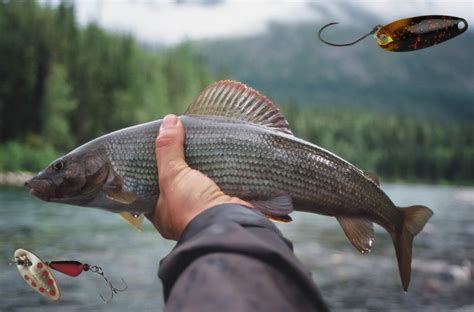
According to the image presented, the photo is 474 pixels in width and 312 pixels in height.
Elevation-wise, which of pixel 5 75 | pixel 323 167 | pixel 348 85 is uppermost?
pixel 323 167

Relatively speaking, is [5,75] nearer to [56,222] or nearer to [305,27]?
[56,222]

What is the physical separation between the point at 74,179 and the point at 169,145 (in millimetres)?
103

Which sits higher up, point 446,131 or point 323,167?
point 323,167

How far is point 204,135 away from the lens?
0.60 metres

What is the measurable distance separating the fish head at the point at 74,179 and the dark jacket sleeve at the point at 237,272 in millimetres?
215

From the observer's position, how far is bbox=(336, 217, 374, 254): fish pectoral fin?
61 cm

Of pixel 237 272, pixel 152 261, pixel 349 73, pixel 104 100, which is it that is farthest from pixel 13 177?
pixel 349 73

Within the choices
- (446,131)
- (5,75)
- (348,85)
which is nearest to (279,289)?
(5,75)

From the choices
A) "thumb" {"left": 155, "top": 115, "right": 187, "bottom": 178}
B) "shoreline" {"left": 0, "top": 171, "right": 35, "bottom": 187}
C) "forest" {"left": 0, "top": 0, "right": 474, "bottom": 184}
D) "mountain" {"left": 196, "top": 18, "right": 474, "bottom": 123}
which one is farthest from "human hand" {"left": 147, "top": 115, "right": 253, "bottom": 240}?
"mountain" {"left": 196, "top": 18, "right": 474, "bottom": 123}

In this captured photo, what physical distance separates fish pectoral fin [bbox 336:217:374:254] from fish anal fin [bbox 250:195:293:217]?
6 centimetres

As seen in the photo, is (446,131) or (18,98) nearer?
(18,98)

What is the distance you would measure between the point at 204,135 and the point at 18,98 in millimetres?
11587

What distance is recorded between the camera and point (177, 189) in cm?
54

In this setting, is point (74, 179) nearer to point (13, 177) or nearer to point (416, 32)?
point (416, 32)
